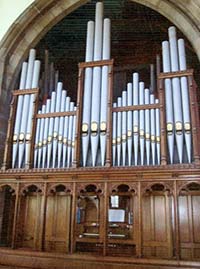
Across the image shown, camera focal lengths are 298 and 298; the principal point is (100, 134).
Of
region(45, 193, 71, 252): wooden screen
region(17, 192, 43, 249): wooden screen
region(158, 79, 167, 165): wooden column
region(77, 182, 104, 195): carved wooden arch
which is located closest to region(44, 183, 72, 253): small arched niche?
region(45, 193, 71, 252): wooden screen

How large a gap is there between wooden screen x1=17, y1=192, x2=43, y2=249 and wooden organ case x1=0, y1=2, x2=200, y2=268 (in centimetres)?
2

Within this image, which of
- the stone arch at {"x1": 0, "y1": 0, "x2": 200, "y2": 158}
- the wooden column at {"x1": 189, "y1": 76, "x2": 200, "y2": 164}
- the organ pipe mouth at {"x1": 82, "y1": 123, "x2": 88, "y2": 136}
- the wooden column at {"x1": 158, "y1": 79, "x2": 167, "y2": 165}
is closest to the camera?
the wooden column at {"x1": 189, "y1": 76, "x2": 200, "y2": 164}

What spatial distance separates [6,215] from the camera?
5645mm

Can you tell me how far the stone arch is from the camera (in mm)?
5609

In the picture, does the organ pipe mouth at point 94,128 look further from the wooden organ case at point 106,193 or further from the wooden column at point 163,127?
the wooden column at point 163,127

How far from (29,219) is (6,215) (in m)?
0.46

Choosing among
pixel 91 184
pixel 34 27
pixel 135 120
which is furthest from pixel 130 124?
pixel 34 27

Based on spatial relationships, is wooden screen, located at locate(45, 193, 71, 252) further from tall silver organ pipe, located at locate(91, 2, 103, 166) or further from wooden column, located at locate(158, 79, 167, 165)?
wooden column, located at locate(158, 79, 167, 165)

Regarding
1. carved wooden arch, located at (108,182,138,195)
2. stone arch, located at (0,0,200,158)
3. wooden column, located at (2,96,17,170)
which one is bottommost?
carved wooden arch, located at (108,182,138,195)

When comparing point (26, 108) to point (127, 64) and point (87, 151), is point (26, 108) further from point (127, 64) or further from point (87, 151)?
point (127, 64)

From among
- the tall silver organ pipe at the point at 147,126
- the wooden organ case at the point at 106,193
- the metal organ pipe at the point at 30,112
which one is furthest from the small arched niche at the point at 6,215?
the tall silver organ pipe at the point at 147,126

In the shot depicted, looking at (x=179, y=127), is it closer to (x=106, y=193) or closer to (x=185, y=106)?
(x=185, y=106)

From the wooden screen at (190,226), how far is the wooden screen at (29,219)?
96.8 inches

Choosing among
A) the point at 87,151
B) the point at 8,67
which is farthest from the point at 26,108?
the point at 87,151
